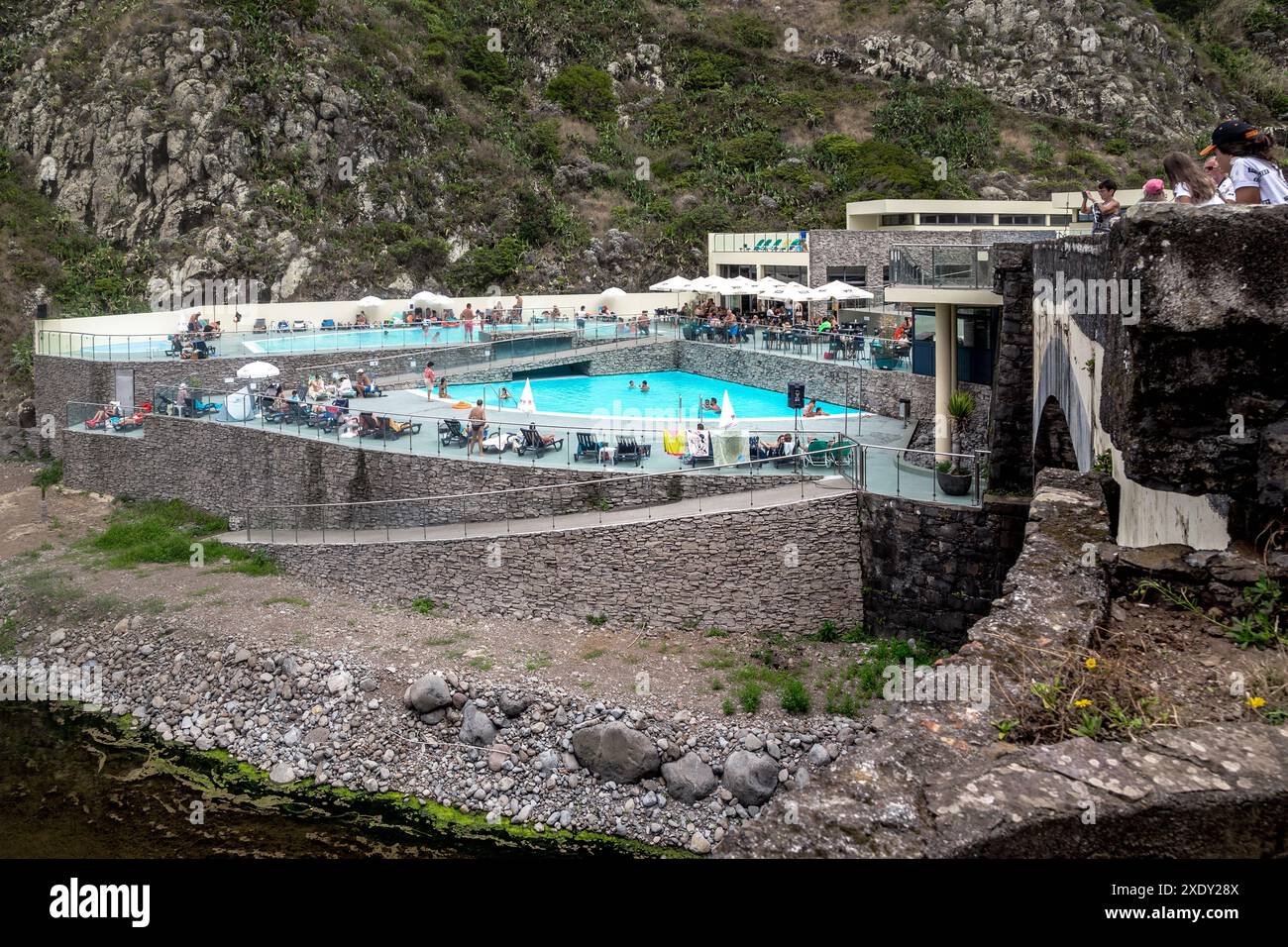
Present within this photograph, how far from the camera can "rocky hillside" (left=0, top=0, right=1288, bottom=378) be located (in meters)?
45.0

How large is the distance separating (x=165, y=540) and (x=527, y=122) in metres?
39.3

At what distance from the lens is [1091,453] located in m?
10.3

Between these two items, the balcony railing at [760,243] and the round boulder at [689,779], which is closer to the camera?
the round boulder at [689,779]

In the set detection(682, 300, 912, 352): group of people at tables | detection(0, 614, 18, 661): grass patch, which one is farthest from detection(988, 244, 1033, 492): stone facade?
detection(0, 614, 18, 661): grass patch

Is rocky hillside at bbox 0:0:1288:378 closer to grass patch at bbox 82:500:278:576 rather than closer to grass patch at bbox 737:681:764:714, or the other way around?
grass patch at bbox 82:500:278:576

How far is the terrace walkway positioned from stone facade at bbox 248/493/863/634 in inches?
7.9

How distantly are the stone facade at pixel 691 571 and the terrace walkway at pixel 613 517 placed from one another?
0.20m

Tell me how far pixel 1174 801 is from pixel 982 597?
41.9 feet

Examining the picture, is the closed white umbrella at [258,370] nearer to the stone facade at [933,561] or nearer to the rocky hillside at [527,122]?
the rocky hillside at [527,122]

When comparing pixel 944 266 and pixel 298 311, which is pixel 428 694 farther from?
pixel 298 311

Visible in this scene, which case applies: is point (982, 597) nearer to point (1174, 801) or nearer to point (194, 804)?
point (194, 804)

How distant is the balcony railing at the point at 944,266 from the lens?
18.7m

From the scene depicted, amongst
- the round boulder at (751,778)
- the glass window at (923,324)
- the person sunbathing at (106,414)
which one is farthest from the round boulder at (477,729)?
the person sunbathing at (106,414)

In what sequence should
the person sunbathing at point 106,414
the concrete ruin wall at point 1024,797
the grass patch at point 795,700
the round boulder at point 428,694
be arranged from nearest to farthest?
the concrete ruin wall at point 1024,797 → the grass patch at point 795,700 → the round boulder at point 428,694 → the person sunbathing at point 106,414
